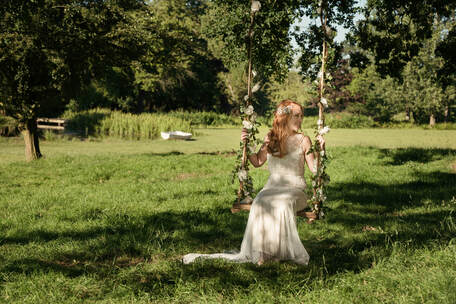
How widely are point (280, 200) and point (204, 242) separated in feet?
5.31

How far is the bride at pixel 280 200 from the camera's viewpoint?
470cm

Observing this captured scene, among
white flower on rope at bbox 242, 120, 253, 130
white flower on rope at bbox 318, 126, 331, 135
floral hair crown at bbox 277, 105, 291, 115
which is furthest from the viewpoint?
floral hair crown at bbox 277, 105, 291, 115

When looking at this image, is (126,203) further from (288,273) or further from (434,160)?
(434,160)

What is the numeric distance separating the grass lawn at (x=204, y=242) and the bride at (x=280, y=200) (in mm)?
214

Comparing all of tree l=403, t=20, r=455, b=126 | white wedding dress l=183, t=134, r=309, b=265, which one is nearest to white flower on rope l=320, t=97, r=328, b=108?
white wedding dress l=183, t=134, r=309, b=265

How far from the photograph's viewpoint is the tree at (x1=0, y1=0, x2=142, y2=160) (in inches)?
495

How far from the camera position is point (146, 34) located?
14250 mm

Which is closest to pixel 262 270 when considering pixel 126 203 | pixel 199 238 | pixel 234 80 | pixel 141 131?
pixel 199 238

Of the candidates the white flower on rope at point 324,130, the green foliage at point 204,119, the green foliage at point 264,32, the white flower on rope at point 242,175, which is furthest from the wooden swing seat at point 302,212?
the green foliage at point 204,119

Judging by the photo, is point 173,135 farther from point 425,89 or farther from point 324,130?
point 425,89

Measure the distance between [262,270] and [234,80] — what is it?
54.7 meters

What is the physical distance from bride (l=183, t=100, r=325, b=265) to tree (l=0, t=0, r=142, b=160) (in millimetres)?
10005

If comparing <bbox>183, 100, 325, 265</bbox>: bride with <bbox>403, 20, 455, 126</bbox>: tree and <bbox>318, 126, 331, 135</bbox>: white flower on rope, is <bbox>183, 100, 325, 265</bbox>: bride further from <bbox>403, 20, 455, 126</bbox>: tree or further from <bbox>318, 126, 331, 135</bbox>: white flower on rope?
<bbox>403, 20, 455, 126</bbox>: tree

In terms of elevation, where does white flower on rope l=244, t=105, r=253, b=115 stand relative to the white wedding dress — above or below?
above
